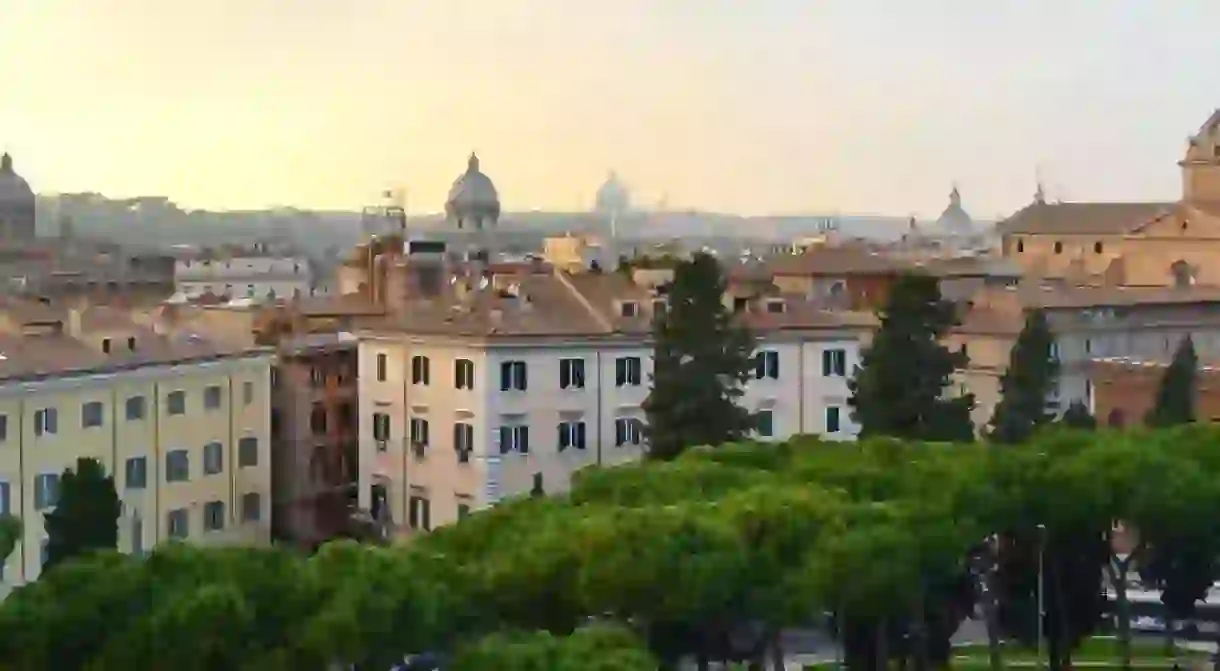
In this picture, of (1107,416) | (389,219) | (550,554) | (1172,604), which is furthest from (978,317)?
(389,219)

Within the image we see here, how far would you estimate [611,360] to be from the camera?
3862 centimetres

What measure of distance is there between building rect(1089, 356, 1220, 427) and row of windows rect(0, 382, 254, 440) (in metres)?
19.0

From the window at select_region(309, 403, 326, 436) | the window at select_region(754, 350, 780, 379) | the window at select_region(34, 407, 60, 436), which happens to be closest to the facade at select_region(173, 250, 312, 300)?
the window at select_region(309, 403, 326, 436)

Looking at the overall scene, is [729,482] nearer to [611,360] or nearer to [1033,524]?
[1033,524]

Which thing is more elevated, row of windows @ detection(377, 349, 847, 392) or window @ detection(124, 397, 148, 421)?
row of windows @ detection(377, 349, 847, 392)

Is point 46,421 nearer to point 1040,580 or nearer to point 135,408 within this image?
point 135,408

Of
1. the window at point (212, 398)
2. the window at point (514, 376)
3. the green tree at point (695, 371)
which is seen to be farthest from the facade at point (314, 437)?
the green tree at point (695, 371)

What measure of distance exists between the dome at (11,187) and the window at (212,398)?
73607 mm

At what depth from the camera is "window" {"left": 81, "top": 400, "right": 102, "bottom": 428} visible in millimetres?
34312

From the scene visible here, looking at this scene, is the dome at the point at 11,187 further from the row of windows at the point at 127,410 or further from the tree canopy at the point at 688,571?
the tree canopy at the point at 688,571

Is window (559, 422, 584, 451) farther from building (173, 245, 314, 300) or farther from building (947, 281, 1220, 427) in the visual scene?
building (173, 245, 314, 300)

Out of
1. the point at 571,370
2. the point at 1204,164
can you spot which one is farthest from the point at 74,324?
the point at 1204,164

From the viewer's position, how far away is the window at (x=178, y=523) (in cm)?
3603

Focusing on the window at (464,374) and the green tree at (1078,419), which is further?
the green tree at (1078,419)
